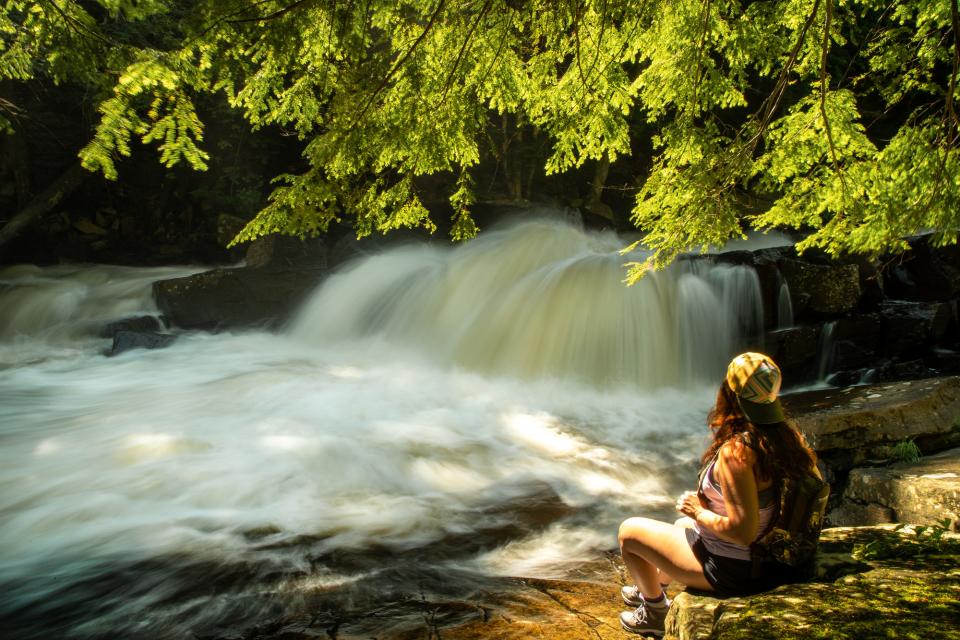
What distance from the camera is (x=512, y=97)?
4902 mm

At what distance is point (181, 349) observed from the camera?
10.2m

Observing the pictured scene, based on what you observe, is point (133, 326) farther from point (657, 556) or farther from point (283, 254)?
point (657, 556)

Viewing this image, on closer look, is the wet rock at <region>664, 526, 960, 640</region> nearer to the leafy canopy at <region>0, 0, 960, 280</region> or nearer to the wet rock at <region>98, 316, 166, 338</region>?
the leafy canopy at <region>0, 0, 960, 280</region>

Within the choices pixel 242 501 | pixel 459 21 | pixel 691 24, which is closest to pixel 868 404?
pixel 691 24

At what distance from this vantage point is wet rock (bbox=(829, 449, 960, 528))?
370cm

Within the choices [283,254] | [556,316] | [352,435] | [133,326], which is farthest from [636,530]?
[283,254]

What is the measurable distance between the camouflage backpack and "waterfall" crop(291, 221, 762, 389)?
261 inches

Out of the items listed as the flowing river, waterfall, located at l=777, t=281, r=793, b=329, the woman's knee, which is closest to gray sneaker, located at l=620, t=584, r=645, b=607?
the woman's knee

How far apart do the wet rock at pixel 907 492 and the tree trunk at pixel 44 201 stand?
15993mm

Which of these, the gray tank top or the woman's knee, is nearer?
the gray tank top

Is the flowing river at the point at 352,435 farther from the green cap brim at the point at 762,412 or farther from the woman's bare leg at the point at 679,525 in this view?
the green cap brim at the point at 762,412

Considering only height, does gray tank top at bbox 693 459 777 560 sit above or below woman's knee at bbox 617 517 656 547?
above

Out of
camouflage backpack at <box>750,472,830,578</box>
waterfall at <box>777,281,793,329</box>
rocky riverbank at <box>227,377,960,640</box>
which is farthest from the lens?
waterfall at <box>777,281,793,329</box>

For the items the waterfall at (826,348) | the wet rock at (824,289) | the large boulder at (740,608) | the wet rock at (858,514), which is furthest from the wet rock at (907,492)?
the wet rock at (824,289)
